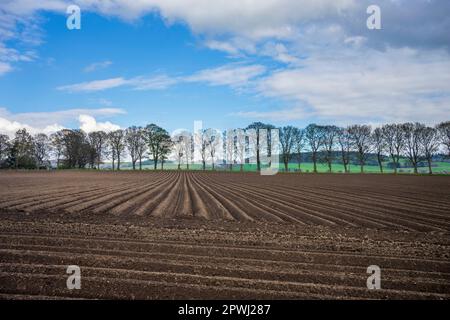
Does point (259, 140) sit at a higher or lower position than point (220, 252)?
higher

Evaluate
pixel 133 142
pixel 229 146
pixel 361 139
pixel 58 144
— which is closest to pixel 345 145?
pixel 361 139

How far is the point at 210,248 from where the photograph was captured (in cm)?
984

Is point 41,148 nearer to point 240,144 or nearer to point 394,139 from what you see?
point 240,144

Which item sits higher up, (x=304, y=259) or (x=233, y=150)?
(x=233, y=150)

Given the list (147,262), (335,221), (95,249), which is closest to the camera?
(147,262)

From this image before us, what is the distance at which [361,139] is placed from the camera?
3455 inches

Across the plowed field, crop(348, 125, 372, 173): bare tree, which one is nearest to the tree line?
crop(348, 125, 372, 173): bare tree

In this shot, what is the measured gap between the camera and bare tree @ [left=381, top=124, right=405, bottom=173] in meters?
84.8

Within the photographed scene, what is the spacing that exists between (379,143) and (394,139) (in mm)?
3863

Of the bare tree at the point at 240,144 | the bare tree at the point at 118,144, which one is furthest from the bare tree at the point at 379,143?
the bare tree at the point at 118,144

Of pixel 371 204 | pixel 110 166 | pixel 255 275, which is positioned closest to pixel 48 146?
pixel 110 166
